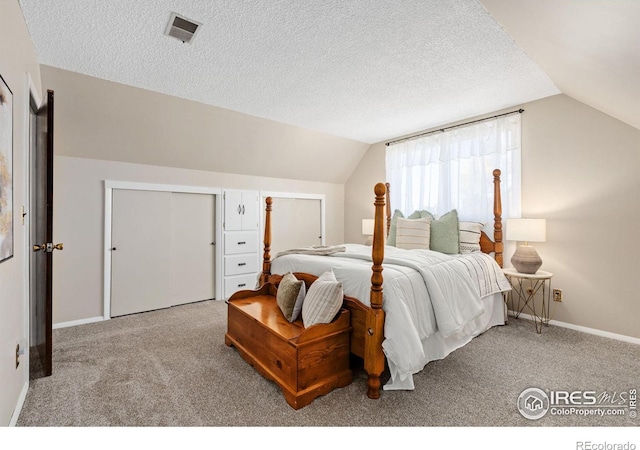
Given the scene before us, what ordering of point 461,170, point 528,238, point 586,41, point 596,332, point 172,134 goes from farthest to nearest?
point 461,170 < point 172,134 < point 528,238 < point 596,332 < point 586,41

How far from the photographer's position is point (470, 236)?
3.47 m

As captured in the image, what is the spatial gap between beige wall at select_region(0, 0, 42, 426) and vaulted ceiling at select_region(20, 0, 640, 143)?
0.89 ft

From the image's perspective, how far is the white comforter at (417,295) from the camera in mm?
1917

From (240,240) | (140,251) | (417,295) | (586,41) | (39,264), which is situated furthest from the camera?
(240,240)

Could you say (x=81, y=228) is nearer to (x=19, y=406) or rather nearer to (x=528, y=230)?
(x=19, y=406)

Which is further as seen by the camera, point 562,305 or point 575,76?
point 562,305

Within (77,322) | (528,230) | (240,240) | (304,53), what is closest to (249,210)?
(240,240)

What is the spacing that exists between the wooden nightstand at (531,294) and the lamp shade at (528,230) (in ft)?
1.15

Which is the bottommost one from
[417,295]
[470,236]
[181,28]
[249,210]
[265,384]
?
[265,384]

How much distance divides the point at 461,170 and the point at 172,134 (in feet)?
11.7

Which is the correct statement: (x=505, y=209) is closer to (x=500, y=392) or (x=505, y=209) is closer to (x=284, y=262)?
(x=500, y=392)

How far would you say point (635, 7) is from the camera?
122cm
